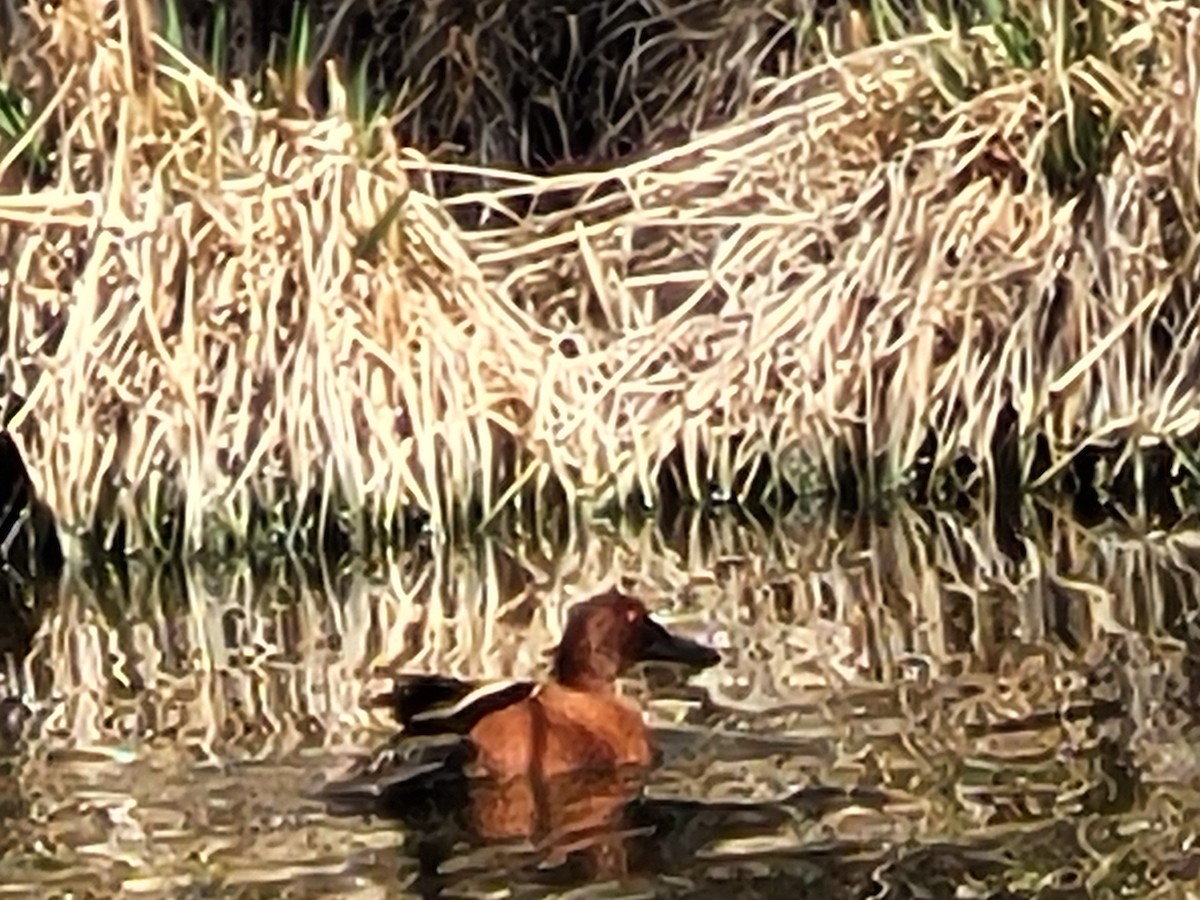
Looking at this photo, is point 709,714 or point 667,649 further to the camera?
point 667,649

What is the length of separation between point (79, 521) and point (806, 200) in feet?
4.21

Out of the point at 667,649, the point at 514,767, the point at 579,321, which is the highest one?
the point at 579,321

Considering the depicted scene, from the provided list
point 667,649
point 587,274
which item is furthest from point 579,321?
point 667,649

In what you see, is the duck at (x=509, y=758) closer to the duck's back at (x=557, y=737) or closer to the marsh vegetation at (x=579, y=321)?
the duck's back at (x=557, y=737)

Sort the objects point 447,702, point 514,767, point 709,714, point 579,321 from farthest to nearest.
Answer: point 579,321 < point 709,714 < point 447,702 < point 514,767

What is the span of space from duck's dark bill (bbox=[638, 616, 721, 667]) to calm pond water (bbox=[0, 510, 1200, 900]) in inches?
1.5

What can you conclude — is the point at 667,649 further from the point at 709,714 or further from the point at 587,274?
the point at 587,274

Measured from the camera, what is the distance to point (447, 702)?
3.21 m

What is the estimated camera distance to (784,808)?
3.01 m

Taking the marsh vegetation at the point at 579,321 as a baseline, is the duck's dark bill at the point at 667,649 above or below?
below

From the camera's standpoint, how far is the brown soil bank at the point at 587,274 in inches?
182

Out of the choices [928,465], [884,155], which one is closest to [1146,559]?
[928,465]

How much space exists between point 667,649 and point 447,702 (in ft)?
1.27

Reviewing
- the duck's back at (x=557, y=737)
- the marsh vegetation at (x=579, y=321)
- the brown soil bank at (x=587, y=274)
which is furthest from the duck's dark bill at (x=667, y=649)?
the brown soil bank at (x=587, y=274)
